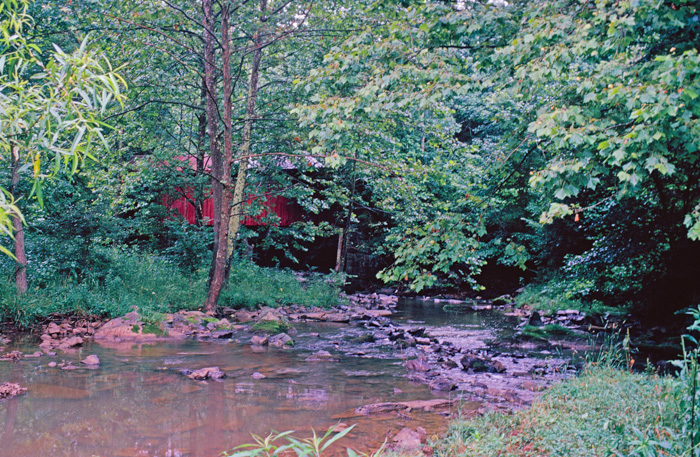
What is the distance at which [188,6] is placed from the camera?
36.3ft

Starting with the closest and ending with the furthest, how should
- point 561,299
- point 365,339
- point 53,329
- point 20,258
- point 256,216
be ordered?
1. point 53,329
2. point 20,258
3. point 365,339
4. point 561,299
5. point 256,216

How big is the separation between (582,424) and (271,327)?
727 cm

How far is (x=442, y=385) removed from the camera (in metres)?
6.79

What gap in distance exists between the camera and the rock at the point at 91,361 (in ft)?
23.9

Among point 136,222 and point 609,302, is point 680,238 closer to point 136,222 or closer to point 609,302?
point 609,302

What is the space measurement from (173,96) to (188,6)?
6.76 ft

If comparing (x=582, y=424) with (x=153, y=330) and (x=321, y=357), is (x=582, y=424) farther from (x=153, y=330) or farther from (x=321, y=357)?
(x=153, y=330)

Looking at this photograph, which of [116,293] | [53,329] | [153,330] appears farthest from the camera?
[116,293]

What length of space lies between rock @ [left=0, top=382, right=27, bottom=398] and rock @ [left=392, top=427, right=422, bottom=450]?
4.29 metres

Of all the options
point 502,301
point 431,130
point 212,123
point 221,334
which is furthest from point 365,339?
point 502,301

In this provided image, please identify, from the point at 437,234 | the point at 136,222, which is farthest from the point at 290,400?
the point at 136,222

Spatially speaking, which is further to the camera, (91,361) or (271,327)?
(271,327)

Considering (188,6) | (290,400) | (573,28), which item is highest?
(188,6)

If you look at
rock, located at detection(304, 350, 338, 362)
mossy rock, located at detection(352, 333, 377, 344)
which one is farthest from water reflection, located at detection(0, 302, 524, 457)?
mossy rock, located at detection(352, 333, 377, 344)
